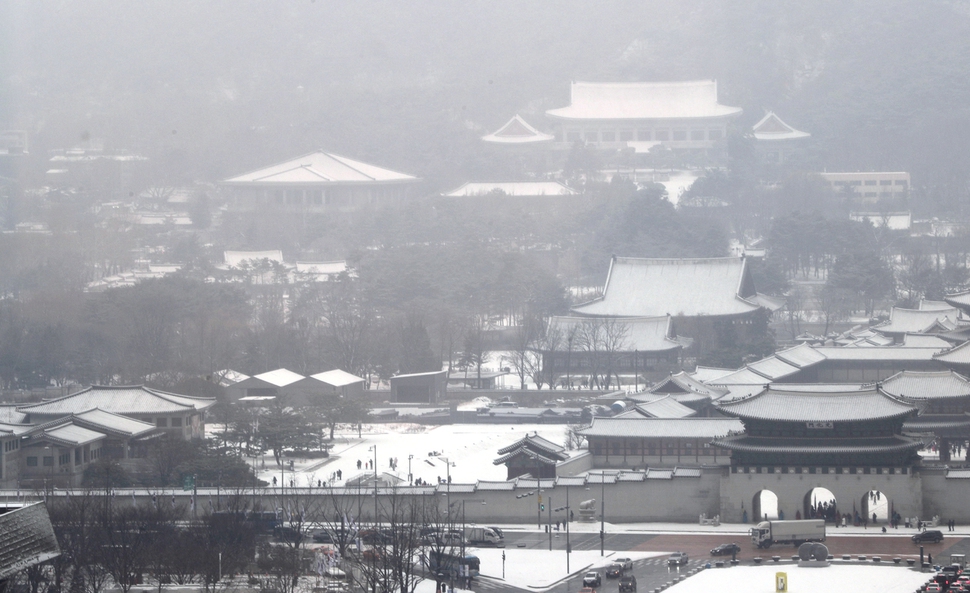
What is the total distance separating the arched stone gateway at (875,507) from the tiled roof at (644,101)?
52172 mm

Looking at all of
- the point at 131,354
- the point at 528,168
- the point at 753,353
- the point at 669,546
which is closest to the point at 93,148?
the point at 528,168

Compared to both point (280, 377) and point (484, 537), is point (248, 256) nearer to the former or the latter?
point (280, 377)

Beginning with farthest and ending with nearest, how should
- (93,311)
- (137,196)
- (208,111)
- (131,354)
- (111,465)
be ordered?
1. (208,111)
2. (137,196)
3. (93,311)
4. (131,354)
5. (111,465)

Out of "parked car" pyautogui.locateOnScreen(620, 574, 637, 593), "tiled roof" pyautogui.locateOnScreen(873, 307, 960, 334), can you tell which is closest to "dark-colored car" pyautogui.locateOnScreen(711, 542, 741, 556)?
"parked car" pyautogui.locateOnScreen(620, 574, 637, 593)

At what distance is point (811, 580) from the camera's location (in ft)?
84.7

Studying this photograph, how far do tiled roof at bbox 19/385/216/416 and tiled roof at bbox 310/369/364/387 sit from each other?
15.4 ft

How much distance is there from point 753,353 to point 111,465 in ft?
66.5

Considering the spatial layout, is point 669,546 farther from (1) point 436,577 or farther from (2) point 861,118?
(2) point 861,118

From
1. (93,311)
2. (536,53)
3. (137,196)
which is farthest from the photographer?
(536,53)

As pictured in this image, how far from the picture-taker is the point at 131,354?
48656mm

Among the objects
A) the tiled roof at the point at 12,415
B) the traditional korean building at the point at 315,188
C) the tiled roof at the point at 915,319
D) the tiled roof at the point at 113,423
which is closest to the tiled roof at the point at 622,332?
the tiled roof at the point at 915,319

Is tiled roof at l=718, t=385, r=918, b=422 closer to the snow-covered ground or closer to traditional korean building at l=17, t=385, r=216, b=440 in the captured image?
the snow-covered ground

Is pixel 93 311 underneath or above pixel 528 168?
underneath

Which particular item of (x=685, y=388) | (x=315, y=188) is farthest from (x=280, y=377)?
(x=315, y=188)
